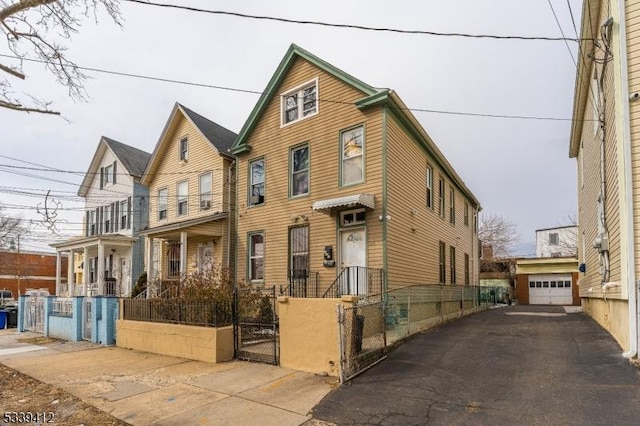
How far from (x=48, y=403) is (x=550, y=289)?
101ft

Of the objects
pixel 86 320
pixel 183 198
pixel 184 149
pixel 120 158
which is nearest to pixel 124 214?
pixel 120 158

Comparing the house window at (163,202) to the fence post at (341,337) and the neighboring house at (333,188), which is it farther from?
the fence post at (341,337)

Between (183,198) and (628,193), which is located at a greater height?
(183,198)

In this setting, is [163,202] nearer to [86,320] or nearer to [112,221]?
[112,221]

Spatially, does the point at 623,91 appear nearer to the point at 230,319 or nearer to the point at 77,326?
the point at 230,319

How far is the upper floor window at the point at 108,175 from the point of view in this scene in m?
24.9

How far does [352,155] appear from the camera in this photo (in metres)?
12.7

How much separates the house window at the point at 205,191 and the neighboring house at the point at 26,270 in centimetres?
3734

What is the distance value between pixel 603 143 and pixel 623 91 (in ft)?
8.24

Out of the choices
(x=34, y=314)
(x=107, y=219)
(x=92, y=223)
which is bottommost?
(x=34, y=314)

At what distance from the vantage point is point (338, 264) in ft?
41.1

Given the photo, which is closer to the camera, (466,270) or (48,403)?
(48,403)

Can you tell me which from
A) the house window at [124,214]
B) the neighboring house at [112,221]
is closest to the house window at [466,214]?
the neighboring house at [112,221]

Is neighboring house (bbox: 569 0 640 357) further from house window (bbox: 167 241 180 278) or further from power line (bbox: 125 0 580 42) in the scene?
house window (bbox: 167 241 180 278)
